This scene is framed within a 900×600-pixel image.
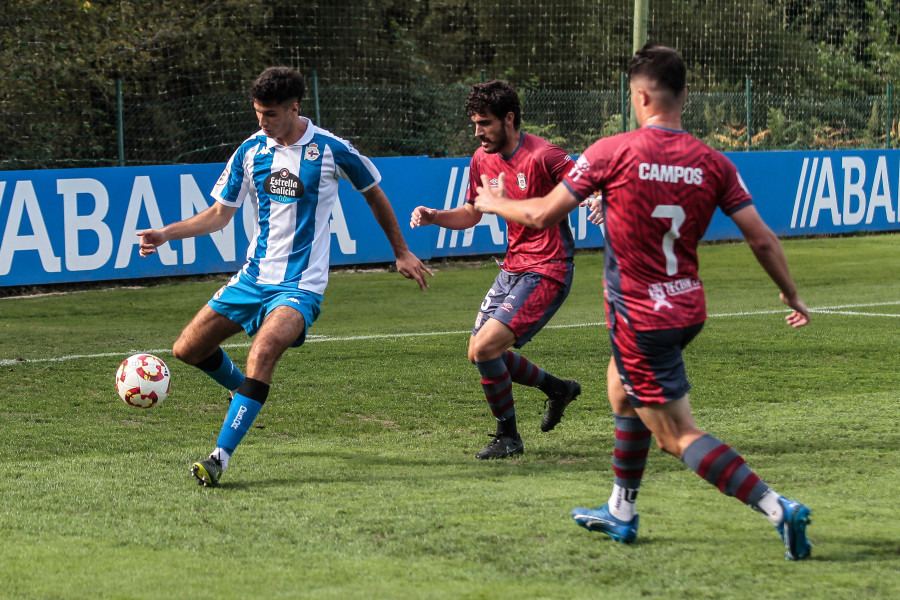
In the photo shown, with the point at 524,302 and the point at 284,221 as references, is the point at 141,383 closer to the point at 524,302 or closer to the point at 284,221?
the point at 284,221

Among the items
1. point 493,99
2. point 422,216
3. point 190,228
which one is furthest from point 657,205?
point 190,228

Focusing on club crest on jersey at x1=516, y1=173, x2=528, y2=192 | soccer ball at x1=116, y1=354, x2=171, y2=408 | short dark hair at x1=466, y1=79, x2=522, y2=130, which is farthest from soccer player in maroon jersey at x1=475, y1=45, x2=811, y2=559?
soccer ball at x1=116, y1=354, x2=171, y2=408

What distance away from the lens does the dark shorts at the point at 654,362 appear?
4.00 m

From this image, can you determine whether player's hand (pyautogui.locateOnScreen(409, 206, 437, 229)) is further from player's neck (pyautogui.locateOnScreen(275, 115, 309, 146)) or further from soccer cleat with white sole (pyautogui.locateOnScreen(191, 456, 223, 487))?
soccer cleat with white sole (pyautogui.locateOnScreen(191, 456, 223, 487))

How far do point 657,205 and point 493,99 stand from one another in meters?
2.15

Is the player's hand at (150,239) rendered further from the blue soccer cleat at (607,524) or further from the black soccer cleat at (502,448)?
the blue soccer cleat at (607,524)

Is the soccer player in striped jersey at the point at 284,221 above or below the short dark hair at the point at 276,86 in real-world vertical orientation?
below

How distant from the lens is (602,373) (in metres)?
A: 8.26

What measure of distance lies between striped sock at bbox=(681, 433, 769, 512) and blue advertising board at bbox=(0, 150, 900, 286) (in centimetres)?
1050

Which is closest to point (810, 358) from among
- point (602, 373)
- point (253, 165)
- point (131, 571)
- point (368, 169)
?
point (602, 373)

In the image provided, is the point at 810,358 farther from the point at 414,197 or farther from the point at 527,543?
the point at 414,197

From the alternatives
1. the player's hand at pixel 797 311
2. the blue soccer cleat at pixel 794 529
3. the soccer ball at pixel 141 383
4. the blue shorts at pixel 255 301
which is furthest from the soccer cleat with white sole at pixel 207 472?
the player's hand at pixel 797 311

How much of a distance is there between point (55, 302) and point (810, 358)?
28.0 feet

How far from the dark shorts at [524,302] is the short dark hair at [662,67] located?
203 cm
